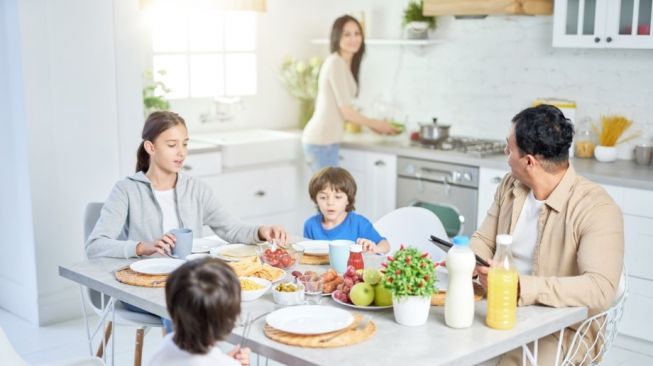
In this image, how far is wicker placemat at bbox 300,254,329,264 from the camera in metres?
3.06

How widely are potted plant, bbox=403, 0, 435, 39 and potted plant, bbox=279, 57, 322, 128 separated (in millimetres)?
790

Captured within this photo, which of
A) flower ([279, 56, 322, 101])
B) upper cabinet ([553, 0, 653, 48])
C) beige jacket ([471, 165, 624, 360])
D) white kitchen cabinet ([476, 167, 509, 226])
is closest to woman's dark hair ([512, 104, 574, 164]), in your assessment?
beige jacket ([471, 165, 624, 360])

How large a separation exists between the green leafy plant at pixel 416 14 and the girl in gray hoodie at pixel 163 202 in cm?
273

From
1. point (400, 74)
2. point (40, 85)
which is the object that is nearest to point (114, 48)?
point (40, 85)

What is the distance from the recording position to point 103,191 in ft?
15.6

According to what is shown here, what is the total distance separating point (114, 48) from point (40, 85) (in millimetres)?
443

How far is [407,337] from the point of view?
7.55 ft

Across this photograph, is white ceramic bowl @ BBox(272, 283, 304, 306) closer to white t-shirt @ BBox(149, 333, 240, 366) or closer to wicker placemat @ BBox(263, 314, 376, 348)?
wicker placemat @ BBox(263, 314, 376, 348)

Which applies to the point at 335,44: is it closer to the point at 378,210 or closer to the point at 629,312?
the point at 378,210

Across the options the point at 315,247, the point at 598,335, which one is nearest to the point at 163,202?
the point at 315,247

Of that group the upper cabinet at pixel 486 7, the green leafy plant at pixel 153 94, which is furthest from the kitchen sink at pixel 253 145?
the upper cabinet at pixel 486 7

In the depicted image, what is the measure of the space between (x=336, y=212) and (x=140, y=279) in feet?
3.19

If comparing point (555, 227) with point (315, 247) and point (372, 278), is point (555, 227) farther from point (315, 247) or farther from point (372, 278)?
point (315, 247)

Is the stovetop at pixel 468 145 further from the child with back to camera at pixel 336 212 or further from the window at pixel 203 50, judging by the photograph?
the child with back to camera at pixel 336 212
